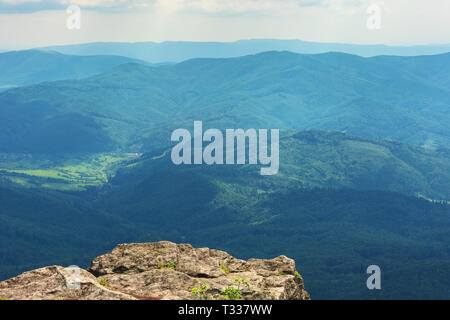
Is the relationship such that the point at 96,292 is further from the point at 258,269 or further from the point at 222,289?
the point at 258,269

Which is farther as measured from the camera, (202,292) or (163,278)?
(163,278)

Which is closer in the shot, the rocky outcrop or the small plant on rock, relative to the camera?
the small plant on rock

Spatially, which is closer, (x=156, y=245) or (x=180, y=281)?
(x=180, y=281)

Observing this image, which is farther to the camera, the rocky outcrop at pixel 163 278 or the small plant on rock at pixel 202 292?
the rocky outcrop at pixel 163 278

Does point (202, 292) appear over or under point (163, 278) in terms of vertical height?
under
